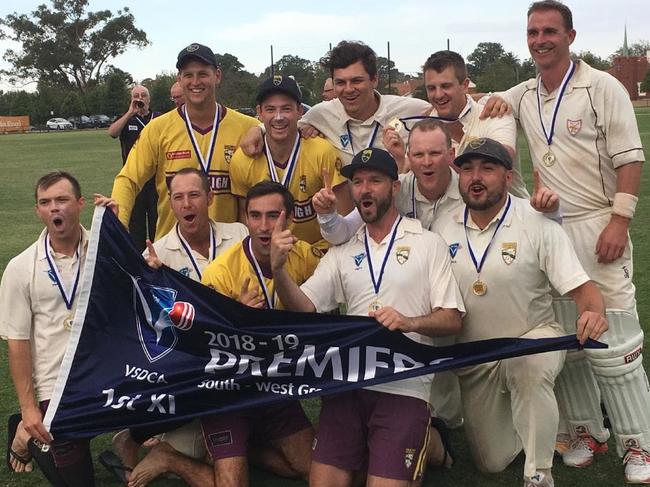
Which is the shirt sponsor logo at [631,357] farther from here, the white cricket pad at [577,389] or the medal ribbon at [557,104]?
the medal ribbon at [557,104]

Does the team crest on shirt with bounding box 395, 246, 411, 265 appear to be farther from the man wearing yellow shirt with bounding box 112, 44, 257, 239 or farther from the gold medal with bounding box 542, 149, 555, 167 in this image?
the man wearing yellow shirt with bounding box 112, 44, 257, 239

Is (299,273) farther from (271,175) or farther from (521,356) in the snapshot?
(521,356)

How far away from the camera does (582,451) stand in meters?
5.21

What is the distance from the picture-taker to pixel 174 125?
6203 millimetres

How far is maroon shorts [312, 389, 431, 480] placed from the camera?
4.50 metres

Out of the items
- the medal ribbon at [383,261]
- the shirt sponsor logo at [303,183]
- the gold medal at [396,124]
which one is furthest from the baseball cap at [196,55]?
the medal ribbon at [383,261]

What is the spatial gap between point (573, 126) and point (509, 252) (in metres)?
1.10

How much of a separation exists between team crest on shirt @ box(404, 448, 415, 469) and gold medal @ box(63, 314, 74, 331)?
7.58 feet

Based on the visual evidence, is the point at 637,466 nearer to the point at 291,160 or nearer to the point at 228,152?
the point at 291,160

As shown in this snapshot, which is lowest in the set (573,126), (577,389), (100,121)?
(577,389)

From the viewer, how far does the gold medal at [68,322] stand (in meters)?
5.01

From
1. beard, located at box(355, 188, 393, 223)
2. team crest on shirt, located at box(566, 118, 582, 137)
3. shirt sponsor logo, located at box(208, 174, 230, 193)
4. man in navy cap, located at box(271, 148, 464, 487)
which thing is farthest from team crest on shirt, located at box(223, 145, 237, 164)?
team crest on shirt, located at box(566, 118, 582, 137)

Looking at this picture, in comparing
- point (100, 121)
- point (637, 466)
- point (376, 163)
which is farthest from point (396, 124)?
point (100, 121)

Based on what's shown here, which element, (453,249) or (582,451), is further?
(582,451)
